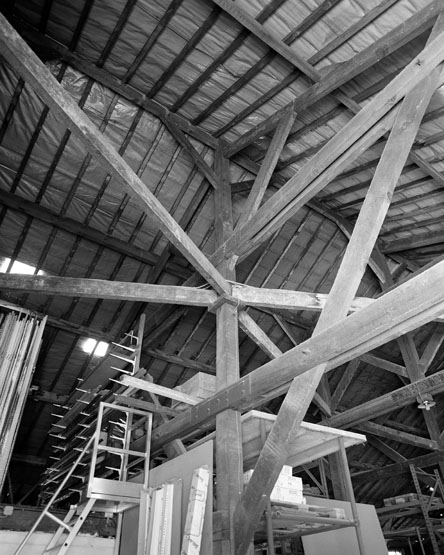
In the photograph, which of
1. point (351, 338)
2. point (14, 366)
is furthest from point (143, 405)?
point (351, 338)

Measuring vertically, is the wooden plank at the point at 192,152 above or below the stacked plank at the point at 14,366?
above

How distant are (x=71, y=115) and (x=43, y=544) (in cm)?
551

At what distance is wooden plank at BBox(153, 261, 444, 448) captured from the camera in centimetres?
320

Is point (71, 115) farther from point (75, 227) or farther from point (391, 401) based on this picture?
point (391, 401)

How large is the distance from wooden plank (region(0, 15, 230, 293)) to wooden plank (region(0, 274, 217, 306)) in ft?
2.91

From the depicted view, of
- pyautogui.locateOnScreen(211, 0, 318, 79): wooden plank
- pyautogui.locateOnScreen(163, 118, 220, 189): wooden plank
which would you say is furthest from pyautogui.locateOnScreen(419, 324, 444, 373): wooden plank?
pyautogui.locateOnScreen(211, 0, 318, 79): wooden plank

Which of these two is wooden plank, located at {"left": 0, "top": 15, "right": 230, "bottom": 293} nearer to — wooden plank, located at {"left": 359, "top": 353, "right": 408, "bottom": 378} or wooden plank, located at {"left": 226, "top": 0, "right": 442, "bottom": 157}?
wooden plank, located at {"left": 226, "top": 0, "right": 442, "bottom": 157}

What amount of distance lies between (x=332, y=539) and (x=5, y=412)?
5414 millimetres

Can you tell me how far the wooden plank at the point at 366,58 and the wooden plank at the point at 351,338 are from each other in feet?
11.7

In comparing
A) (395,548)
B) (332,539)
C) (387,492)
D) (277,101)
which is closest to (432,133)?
(277,101)

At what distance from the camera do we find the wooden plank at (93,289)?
5461mm

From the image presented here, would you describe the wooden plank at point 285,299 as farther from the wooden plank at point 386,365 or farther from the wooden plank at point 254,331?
the wooden plank at point 386,365

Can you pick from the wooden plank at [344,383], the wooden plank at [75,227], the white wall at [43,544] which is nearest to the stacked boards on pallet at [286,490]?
the white wall at [43,544]

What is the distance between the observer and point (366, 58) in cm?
566
